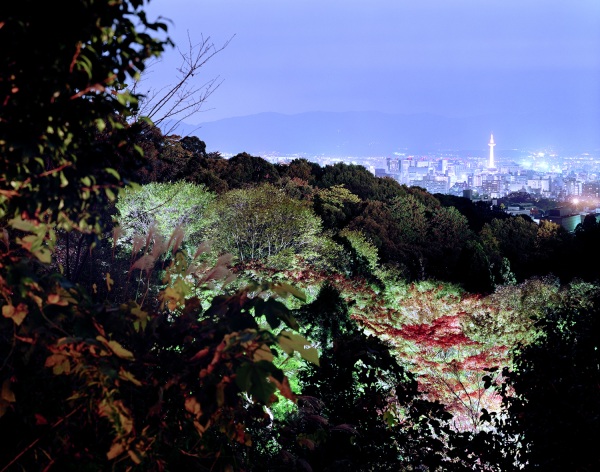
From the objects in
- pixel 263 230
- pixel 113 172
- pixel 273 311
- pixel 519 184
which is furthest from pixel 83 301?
pixel 519 184

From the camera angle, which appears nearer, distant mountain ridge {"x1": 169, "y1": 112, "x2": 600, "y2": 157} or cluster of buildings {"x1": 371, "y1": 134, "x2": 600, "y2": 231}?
cluster of buildings {"x1": 371, "y1": 134, "x2": 600, "y2": 231}

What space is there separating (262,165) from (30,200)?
27.0 metres

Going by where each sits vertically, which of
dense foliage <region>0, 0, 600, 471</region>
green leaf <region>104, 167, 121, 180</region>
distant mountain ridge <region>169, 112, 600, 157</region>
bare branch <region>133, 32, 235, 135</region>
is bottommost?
dense foliage <region>0, 0, 600, 471</region>

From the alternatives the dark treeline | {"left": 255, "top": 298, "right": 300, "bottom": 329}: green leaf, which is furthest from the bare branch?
the dark treeline

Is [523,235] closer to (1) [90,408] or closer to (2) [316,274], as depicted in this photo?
(2) [316,274]

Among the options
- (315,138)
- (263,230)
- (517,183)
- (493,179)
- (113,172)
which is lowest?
(113,172)

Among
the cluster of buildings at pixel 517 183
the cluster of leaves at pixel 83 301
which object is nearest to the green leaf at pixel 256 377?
the cluster of leaves at pixel 83 301

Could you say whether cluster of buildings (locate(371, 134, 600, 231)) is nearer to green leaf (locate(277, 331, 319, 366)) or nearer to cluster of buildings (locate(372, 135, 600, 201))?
cluster of buildings (locate(372, 135, 600, 201))

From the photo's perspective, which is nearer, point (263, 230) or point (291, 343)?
point (291, 343)

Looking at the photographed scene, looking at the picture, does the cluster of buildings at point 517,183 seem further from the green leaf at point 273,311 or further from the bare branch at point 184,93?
the green leaf at point 273,311

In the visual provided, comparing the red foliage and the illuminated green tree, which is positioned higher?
the illuminated green tree

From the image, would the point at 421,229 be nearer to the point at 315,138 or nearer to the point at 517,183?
the point at 517,183

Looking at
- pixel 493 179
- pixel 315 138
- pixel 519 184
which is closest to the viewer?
pixel 519 184

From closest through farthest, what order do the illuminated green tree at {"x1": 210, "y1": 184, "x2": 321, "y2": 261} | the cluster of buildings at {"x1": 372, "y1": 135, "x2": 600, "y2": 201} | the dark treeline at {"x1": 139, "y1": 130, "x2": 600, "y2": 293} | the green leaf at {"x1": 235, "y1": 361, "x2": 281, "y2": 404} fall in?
the green leaf at {"x1": 235, "y1": 361, "x2": 281, "y2": 404}
the illuminated green tree at {"x1": 210, "y1": 184, "x2": 321, "y2": 261}
the dark treeline at {"x1": 139, "y1": 130, "x2": 600, "y2": 293}
the cluster of buildings at {"x1": 372, "y1": 135, "x2": 600, "y2": 201}
